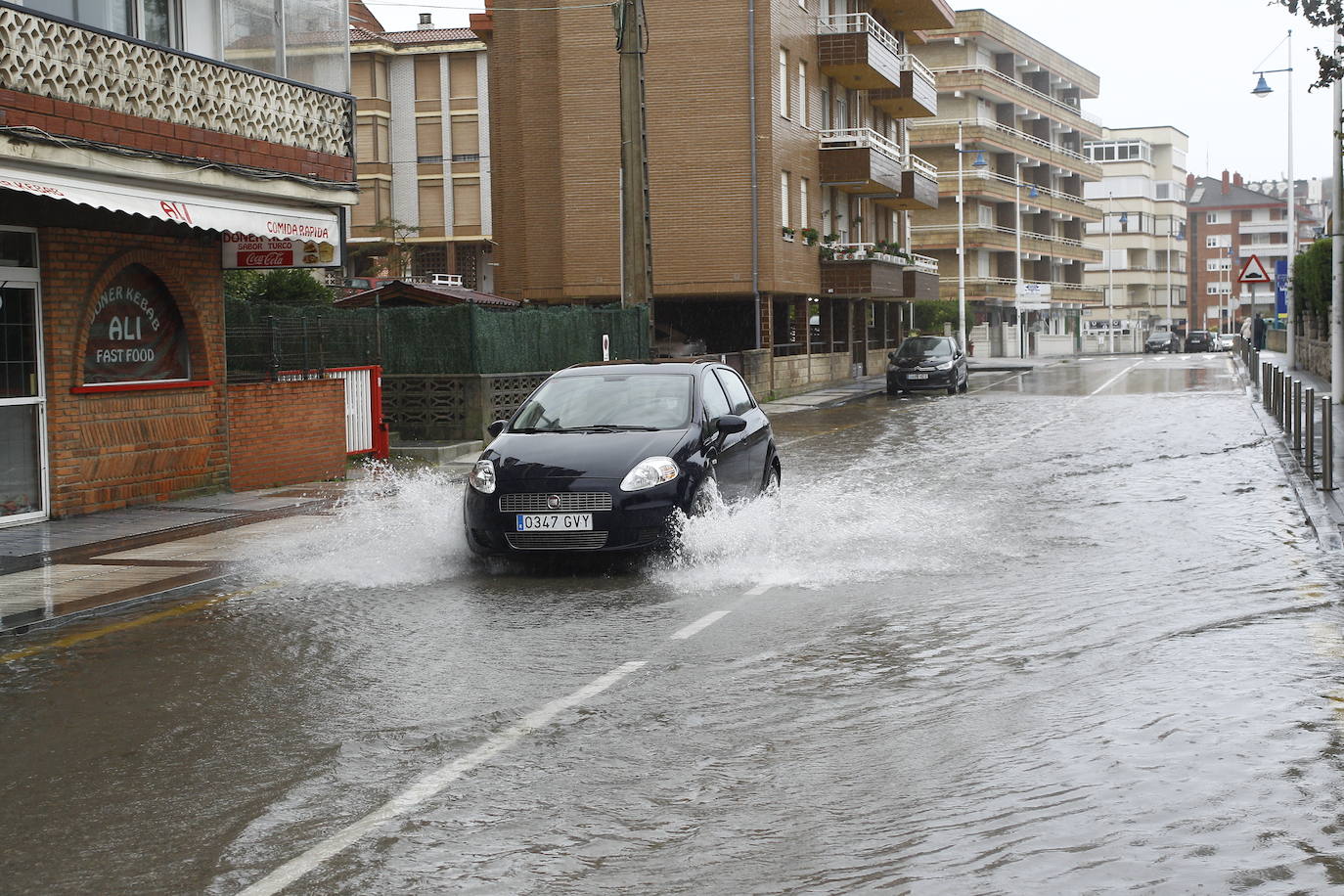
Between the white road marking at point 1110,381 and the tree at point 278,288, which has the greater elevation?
the tree at point 278,288

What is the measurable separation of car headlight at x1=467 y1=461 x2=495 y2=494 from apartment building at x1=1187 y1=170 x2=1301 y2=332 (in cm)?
15269

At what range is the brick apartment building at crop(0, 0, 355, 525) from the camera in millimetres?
13625

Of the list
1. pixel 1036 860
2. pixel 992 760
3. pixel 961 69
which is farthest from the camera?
pixel 961 69

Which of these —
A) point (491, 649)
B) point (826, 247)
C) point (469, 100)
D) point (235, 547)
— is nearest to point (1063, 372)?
point (826, 247)

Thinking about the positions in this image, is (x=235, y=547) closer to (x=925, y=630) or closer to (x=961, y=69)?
(x=925, y=630)

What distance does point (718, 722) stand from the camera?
6.50 m

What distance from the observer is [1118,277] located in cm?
12438

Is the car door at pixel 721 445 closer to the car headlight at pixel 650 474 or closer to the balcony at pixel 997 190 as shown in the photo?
the car headlight at pixel 650 474

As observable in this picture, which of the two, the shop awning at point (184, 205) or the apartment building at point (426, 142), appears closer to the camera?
the shop awning at point (184, 205)

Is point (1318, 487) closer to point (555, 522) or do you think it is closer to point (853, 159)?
point (555, 522)

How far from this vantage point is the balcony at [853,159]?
4638 centimetres

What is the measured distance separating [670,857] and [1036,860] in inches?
43.7

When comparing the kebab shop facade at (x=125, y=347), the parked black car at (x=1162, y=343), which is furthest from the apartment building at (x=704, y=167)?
the parked black car at (x=1162, y=343)

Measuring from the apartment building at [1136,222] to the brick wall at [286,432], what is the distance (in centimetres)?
10841
